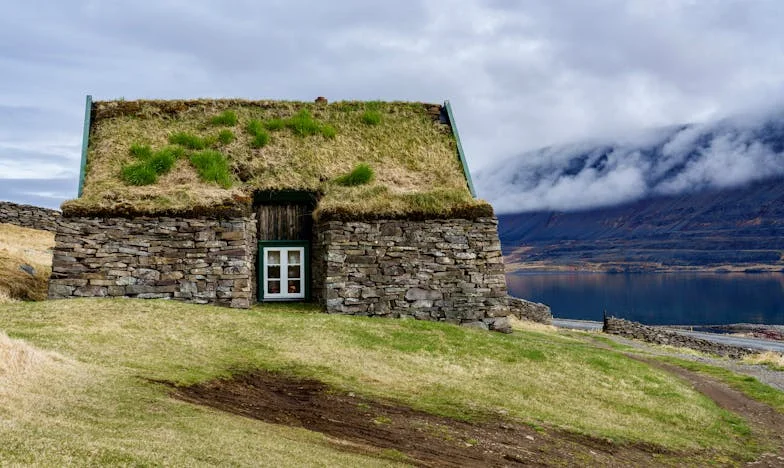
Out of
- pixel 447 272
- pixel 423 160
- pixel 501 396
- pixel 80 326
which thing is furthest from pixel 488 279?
pixel 80 326

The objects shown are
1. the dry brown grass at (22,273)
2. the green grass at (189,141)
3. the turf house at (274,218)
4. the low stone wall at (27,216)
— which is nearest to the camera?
the dry brown grass at (22,273)

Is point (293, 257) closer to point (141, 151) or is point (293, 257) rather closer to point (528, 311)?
point (141, 151)

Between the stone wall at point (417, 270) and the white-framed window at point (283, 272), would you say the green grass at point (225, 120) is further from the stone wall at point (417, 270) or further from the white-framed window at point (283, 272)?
the stone wall at point (417, 270)

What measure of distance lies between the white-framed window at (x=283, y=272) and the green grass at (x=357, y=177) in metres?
3.38

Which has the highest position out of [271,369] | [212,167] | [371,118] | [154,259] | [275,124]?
[371,118]

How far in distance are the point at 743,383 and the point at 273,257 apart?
19.0 m

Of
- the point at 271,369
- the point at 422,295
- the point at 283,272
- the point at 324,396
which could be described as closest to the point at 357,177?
the point at 283,272

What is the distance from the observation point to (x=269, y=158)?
99.2 feet

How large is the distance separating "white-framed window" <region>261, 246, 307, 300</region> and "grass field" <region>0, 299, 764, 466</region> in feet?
6.21

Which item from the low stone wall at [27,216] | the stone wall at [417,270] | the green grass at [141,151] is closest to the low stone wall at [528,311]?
the stone wall at [417,270]

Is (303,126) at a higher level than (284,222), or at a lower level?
higher

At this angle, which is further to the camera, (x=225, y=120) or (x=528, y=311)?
(x=528, y=311)

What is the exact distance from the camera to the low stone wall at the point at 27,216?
147 ft

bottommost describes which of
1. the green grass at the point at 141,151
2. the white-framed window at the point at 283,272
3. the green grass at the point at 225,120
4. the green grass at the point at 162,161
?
the white-framed window at the point at 283,272
